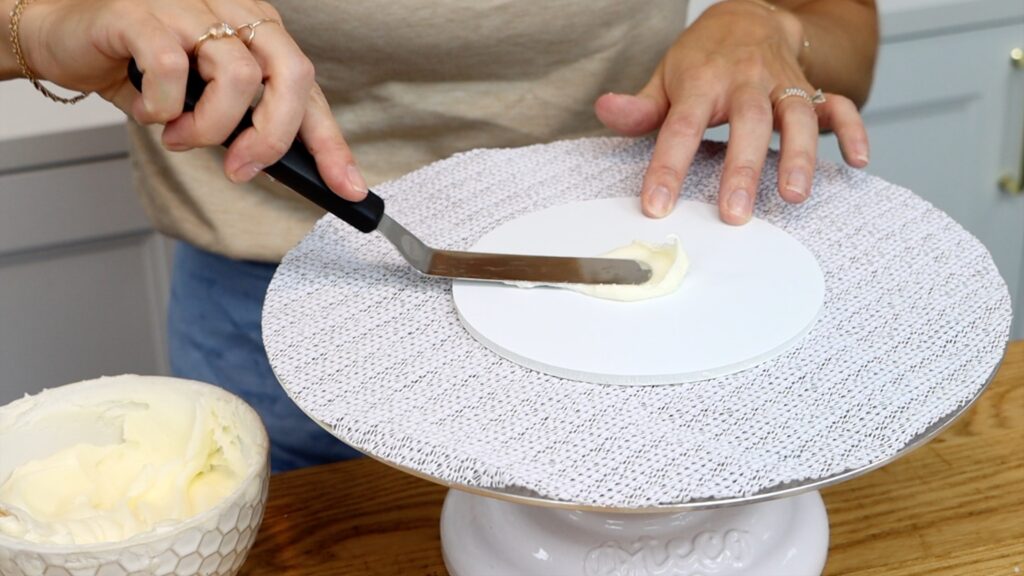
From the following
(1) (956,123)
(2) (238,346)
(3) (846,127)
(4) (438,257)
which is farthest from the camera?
(1) (956,123)

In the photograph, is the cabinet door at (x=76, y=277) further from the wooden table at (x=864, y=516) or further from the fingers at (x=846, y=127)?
the fingers at (x=846, y=127)

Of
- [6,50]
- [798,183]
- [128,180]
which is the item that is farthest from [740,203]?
[128,180]

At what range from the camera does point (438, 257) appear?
0.53m

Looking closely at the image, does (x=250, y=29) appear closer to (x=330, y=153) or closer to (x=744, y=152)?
(x=330, y=153)

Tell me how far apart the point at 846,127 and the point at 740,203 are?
0.12m

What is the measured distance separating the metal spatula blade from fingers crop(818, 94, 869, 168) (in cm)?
19

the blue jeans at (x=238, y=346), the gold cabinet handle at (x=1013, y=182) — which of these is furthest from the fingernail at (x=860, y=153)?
the gold cabinet handle at (x=1013, y=182)

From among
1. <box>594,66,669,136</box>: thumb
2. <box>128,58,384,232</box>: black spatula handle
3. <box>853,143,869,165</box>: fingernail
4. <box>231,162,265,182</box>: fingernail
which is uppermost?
<box>231,162,265,182</box>: fingernail

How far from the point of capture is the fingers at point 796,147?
0.58 metres

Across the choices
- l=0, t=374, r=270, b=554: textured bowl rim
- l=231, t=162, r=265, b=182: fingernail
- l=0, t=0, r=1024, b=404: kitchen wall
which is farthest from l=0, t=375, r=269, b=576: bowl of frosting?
l=0, t=0, r=1024, b=404: kitchen wall

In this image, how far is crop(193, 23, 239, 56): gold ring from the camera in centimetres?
49

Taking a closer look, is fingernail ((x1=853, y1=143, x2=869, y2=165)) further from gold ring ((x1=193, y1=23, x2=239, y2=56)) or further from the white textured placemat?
gold ring ((x1=193, y1=23, x2=239, y2=56))

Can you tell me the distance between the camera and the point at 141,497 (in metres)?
0.48

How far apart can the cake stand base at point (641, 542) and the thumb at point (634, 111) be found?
26 cm
